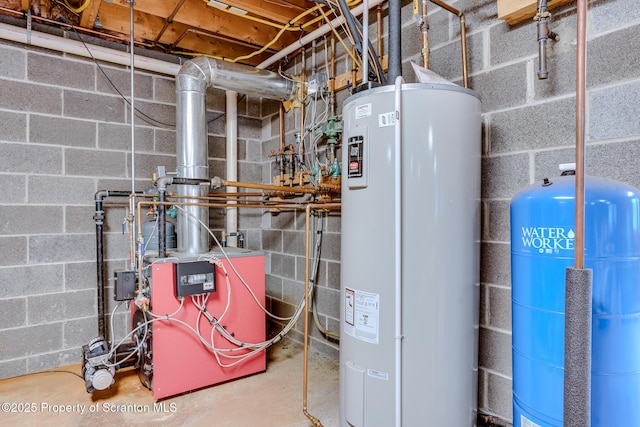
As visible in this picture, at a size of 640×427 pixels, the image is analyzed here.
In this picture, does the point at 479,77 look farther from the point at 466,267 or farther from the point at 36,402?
the point at 36,402

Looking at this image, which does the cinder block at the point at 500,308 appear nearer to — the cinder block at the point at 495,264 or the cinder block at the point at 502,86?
the cinder block at the point at 495,264

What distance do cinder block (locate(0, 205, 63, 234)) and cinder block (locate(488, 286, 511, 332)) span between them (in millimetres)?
2623

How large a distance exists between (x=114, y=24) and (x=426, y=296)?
8.78 feet

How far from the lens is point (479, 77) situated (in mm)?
1646

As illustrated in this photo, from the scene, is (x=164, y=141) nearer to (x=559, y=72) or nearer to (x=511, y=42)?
(x=511, y=42)

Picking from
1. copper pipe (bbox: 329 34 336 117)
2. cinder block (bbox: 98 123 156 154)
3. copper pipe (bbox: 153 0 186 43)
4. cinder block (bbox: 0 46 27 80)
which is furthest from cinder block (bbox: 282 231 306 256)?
cinder block (bbox: 0 46 27 80)

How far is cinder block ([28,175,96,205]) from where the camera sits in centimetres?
239

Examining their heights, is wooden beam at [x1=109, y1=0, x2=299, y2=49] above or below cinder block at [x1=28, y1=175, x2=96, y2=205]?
above

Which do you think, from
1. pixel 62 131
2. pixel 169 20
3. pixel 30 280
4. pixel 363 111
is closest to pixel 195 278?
pixel 30 280

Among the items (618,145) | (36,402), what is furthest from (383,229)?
(36,402)

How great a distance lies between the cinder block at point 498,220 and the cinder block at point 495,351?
405 mm

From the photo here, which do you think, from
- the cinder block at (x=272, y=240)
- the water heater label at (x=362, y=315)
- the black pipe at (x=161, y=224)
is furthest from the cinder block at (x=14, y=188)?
the water heater label at (x=362, y=315)

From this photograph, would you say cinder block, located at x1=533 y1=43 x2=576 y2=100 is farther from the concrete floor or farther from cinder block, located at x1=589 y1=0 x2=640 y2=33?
the concrete floor

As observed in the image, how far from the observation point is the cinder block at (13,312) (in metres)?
2.31
